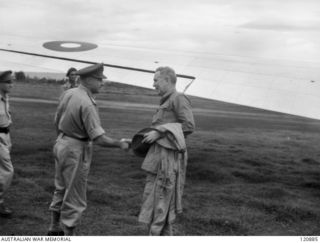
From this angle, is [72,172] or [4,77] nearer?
[72,172]

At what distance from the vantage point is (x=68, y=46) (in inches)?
458

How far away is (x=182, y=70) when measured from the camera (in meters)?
9.92

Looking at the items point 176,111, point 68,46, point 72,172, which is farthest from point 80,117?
point 68,46

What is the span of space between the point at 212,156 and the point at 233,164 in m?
0.90

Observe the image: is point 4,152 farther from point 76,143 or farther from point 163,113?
point 163,113

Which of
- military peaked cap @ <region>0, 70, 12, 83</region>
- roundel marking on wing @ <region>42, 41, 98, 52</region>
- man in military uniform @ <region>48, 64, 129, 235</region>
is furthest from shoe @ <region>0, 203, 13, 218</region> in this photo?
roundel marking on wing @ <region>42, 41, 98, 52</region>

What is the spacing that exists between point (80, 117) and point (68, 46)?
7.21 metres

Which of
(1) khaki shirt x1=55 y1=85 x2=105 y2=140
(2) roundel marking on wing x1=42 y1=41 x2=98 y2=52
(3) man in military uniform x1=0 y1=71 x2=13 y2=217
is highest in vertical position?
(2) roundel marking on wing x1=42 y1=41 x2=98 y2=52

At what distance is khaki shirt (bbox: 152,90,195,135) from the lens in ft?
16.3

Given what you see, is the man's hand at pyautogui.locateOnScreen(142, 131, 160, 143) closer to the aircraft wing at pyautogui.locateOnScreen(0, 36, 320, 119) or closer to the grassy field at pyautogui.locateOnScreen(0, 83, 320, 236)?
the grassy field at pyautogui.locateOnScreen(0, 83, 320, 236)

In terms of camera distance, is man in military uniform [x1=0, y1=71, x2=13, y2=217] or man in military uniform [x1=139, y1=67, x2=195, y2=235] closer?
Result: man in military uniform [x1=139, y1=67, x2=195, y2=235]

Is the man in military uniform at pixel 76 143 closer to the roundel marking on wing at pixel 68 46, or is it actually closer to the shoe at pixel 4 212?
the shoe at pixel 4 212

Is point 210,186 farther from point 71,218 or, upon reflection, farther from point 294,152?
point 294,152

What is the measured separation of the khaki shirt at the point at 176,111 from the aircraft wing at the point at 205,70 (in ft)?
11.6
